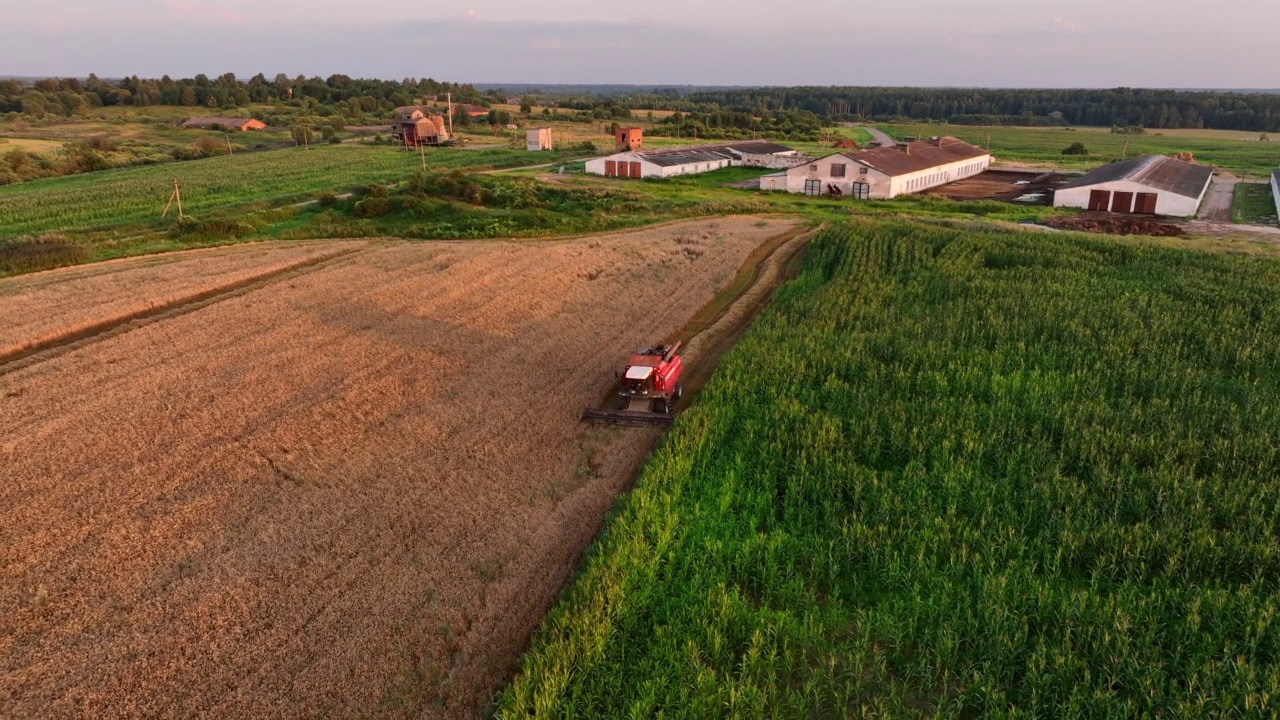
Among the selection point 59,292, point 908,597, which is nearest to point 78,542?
point 908,597

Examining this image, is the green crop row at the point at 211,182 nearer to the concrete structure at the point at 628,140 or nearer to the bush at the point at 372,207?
the concrete structure at the point at 628,140

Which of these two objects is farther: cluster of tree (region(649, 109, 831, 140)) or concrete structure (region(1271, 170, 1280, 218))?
cluster of tree (region(649, 109, 831, 140))

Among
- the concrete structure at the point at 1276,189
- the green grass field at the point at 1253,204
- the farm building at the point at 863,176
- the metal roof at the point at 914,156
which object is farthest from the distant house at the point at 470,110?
the concrete structure at the point at 1276,189

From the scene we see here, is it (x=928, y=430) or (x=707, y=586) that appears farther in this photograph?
(x=928, y=430)

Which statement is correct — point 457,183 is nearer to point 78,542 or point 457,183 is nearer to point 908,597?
point 78,542

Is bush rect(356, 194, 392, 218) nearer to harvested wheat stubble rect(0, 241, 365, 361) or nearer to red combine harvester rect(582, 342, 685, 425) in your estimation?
harvested wheat stubble rect(0, 241, 365, 361)

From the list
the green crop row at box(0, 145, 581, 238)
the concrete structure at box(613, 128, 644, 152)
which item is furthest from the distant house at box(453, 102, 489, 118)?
the concrete structure at box(613, 128, 644, 152)
